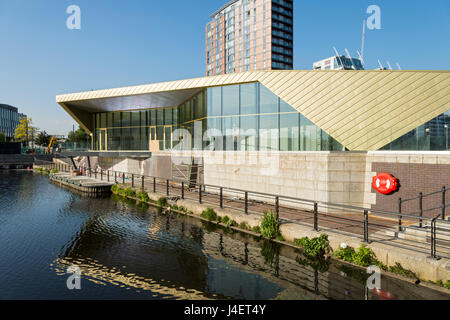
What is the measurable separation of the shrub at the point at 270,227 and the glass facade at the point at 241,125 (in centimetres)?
560

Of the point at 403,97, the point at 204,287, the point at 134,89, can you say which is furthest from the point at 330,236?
the point at 134,89

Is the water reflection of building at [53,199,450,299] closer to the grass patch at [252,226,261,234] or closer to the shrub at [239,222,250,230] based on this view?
the grass patch at [252,226,261,234]

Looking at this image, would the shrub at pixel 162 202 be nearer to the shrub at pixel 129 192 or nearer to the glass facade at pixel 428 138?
the shrub at pixel 129 192

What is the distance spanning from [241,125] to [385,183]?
9.26 meters

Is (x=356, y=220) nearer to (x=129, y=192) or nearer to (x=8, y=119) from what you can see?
(x=129, y=192)

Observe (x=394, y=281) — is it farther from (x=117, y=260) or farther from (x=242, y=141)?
(x=242, y=141)

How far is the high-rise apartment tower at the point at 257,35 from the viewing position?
286 feet

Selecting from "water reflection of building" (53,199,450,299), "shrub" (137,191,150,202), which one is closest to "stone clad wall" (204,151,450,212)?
"water reflection of building" (53,199,450,299)

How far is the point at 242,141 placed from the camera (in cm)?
1886

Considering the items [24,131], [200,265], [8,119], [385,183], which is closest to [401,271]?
[200,265]

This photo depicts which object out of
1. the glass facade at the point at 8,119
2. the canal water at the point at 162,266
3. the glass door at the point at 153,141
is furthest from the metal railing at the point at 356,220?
the glass facade at the point at 8,119

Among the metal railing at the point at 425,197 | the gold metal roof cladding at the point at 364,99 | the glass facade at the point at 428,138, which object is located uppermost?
the gold metal roof cladding at the point at 364,99

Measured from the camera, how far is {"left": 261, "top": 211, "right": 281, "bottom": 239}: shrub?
1105cm
